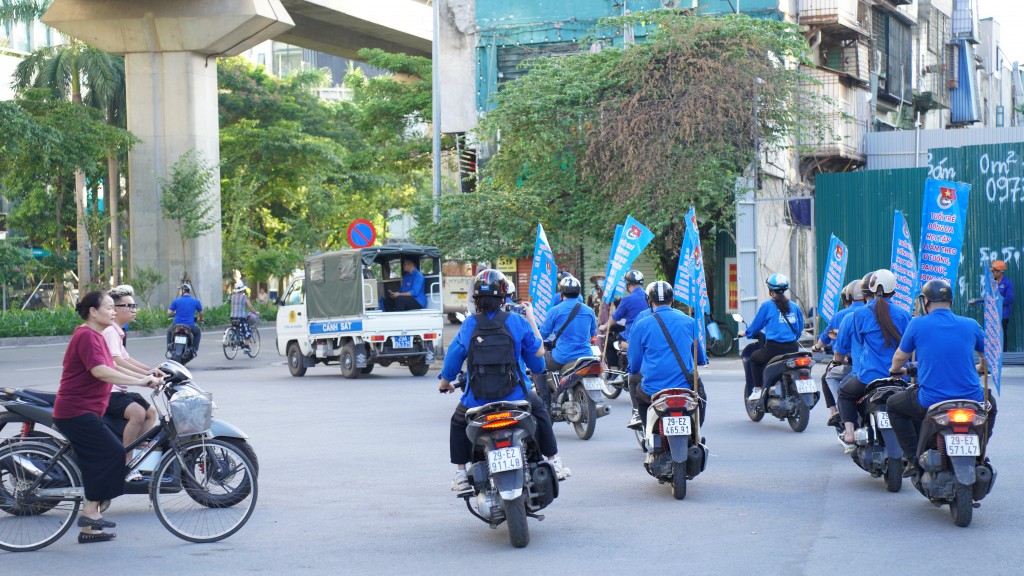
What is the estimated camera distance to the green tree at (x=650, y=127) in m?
22.8

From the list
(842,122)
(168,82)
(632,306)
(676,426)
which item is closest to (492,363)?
(676,426)

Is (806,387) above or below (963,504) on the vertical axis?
above

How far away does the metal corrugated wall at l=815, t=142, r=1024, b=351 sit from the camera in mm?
20406

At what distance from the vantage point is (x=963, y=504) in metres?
7.38

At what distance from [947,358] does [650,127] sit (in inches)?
622

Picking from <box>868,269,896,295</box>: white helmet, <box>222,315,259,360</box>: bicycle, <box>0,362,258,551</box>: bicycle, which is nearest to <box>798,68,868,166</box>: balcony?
<box>222,315,259,360</box>: bicycle

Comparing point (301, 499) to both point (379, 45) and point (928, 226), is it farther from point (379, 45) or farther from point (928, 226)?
point (379, 45)

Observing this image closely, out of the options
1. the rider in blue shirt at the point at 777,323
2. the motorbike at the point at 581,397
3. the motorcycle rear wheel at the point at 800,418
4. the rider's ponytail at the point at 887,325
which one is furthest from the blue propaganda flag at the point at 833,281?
the rider's ponytail at the point at 887,325

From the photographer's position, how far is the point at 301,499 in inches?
351

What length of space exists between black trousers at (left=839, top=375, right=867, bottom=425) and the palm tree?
3910 cm

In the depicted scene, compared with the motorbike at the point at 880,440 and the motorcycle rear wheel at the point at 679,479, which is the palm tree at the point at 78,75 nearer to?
the motorcycle rear wheel at the point at 679,479

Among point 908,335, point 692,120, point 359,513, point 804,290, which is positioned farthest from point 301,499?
point 804,290

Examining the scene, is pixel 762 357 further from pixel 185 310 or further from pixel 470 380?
pixel 185 310

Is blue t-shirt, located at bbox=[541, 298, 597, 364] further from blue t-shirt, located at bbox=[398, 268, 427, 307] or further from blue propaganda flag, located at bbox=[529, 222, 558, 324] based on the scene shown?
blue t-shirt, located at bbox=[398, 268, 427, 307]
